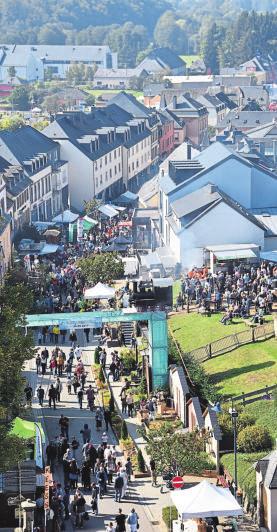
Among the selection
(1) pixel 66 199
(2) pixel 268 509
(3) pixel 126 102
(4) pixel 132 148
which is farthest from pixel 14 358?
(3) pixel 126 102

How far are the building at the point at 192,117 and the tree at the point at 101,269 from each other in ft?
222

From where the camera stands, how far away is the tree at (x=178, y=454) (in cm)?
3731

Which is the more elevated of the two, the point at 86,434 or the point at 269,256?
the point at 269,256

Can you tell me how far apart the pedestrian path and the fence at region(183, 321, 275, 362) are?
4.20m

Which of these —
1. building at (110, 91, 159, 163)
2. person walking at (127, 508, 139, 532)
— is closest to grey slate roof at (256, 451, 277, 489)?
person walking at (127, 508, 139, 532)

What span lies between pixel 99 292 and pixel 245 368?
12152 mm

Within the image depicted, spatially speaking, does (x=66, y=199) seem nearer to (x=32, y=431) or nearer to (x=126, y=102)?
(x=126, y=102)

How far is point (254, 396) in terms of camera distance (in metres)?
44.2

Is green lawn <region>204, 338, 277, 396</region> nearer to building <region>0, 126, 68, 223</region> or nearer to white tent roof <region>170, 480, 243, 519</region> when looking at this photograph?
white tent roof <region>170, 480, 243, 519</region>

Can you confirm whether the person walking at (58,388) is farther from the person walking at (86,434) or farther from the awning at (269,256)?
the awning at (269,256)

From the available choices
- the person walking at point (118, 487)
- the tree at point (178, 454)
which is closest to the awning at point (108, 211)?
the tree at point (178, 454)

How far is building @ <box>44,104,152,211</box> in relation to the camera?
94.8m

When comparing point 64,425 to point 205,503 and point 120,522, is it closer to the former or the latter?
point 120,522

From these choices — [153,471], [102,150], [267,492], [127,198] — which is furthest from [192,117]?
[267,492]
